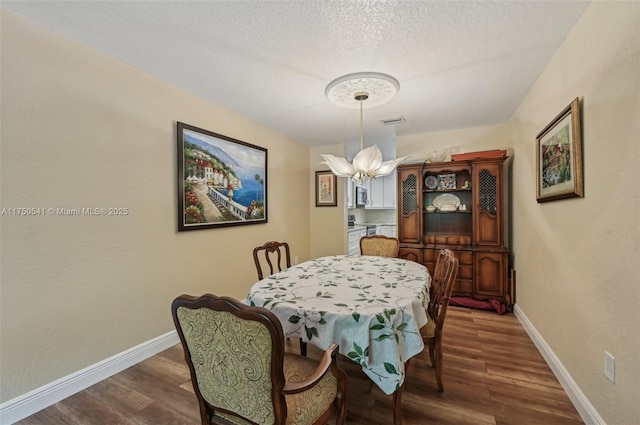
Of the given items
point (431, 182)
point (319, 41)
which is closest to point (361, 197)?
point (431, 182)

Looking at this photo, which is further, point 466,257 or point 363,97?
point 466,257

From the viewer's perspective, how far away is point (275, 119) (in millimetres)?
3396

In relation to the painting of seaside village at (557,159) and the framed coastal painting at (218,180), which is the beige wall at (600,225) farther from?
the framed coastal painting at (218,180)

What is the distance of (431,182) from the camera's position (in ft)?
12.9

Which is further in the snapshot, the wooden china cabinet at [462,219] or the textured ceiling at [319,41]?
the wooden china cabinet at [462,219]

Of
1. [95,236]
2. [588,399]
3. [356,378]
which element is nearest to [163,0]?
[95,236]

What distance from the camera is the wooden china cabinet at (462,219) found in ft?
11.0

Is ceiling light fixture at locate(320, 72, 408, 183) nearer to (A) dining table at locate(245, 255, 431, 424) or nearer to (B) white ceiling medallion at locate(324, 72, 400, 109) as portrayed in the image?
(B) white ceiling medallion at locate(324, 72, 400, 109)

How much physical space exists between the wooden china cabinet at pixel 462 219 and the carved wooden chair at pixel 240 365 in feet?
9.63

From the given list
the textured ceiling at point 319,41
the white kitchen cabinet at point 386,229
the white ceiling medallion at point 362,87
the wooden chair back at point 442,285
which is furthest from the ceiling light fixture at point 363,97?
the white kitchen cabinet at point 386,229

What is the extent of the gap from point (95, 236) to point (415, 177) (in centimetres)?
358

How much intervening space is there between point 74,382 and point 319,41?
283 centimetres

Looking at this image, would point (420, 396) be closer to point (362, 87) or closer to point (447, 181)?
point (362, 87)

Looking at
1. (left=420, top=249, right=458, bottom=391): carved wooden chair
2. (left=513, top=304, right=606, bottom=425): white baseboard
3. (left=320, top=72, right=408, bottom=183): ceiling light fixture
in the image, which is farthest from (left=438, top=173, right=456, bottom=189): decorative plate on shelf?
(left=420, top=249, right=458, bottom=391): carved wooden chair
